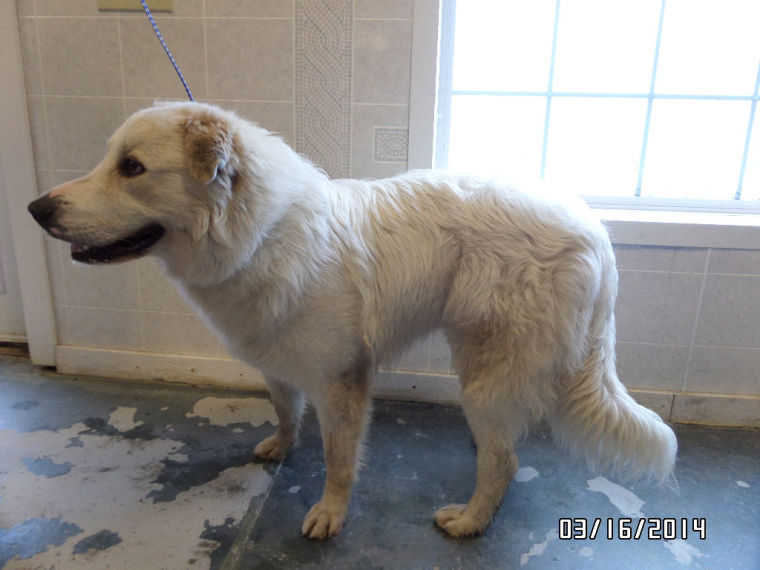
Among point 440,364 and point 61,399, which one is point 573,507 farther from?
point 61,399

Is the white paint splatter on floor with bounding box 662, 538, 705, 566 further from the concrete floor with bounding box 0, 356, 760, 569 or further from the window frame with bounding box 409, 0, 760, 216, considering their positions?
the window frame with bounding box 409, 0, 760, 216

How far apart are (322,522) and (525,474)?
806mm

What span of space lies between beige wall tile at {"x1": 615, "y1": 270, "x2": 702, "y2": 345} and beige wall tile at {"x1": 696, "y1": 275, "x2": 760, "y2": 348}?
0.17ft

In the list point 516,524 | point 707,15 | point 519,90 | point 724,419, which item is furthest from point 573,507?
point 707,15

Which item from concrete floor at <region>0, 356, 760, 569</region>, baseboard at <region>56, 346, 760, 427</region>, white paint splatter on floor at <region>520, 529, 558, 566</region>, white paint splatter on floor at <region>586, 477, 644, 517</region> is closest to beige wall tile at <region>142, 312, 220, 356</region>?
baseboard at <region>56, 346, 760, 427</region>

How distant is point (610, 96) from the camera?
2.29m

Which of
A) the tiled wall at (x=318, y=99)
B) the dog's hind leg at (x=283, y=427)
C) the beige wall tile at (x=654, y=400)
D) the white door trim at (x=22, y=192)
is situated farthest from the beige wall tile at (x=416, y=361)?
the white door trim at (x=22, y=192)

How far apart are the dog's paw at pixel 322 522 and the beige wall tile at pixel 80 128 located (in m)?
1.80

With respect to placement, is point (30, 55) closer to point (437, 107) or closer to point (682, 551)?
point (437, 107)

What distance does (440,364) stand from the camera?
237 centimetres

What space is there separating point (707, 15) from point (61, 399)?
330 cm

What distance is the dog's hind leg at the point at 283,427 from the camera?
194 cm

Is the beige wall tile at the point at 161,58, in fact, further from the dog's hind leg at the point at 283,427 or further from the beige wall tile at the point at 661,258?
the beige wall tile at the point at 661,258

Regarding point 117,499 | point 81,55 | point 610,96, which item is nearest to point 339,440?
point 117,499
